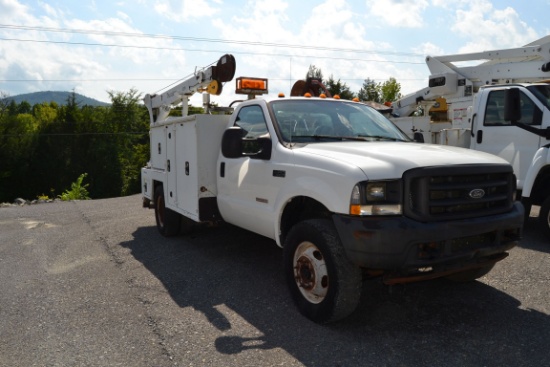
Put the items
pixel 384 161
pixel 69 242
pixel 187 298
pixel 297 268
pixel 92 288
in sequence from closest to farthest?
1. pixel 384 161
2. pixel 297 268
3. pixel 187 298
4. pixel 92 288
5. pixel 69 242

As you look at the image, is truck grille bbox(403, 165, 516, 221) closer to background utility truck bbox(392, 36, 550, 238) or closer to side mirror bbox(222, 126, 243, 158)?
side mirror bbox(222, 126, 243, 158)

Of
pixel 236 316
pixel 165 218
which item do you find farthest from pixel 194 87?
pixel 236 316

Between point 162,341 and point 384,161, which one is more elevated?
point 384,161

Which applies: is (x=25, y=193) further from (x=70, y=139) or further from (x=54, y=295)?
(x=54, y=295)

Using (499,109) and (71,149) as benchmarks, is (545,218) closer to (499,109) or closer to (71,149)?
(499,109)

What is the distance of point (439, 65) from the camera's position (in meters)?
10.4

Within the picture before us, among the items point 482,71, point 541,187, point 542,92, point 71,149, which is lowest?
point 71,149

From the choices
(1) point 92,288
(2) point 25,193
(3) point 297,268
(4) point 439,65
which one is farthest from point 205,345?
(2) point 25,193

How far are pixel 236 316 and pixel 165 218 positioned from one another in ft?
11.5

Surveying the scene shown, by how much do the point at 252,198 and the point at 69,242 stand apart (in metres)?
4.25

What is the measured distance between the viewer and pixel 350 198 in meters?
3.62

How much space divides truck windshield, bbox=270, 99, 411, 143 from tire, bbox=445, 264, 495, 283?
4.90 feet

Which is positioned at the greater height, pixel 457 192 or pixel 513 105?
pixel 513 105

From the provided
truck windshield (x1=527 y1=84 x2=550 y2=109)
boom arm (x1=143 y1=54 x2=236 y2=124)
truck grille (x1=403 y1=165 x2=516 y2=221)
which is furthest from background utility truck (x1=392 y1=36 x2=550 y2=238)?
boom arm (x1=143 y1=54 x2=236 y2=124)
